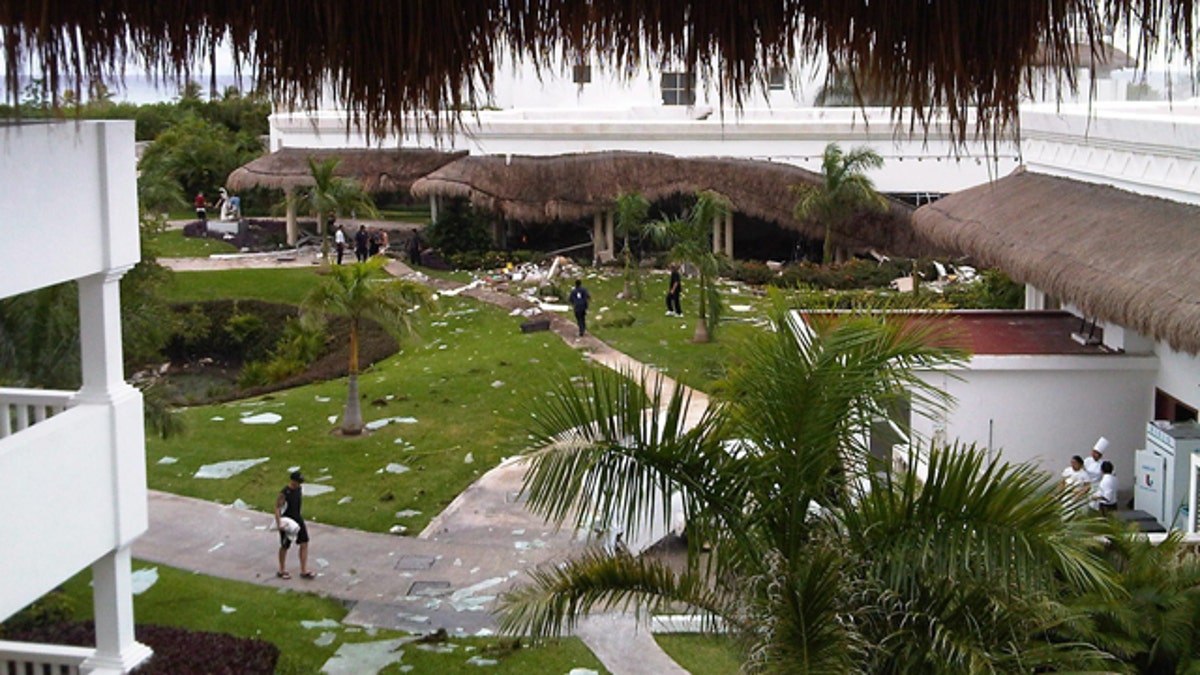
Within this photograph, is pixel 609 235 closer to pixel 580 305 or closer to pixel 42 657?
pixel 580 305

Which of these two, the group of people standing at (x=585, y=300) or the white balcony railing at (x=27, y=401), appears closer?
the white balcony railing at (x=27, y=401)

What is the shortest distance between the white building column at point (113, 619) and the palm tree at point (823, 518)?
3459 millimetres

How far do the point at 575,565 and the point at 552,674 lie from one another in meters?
3.83

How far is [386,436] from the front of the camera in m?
15.8

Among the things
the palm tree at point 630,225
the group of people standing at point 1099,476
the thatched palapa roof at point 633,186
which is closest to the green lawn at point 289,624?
the group of people standing at point 1099,476

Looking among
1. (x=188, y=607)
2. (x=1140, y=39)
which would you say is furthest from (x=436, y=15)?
(x=188, y=607)

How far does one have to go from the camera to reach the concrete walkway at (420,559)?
33.8 feet

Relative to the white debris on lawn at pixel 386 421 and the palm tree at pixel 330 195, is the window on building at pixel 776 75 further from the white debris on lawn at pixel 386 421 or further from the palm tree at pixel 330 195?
the palm tree at pixel 330 195

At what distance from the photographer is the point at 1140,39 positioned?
10.2ft

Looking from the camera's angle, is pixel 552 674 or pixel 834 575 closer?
pixel 834 575

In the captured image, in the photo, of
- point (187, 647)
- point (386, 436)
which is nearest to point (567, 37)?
point (187, 647)

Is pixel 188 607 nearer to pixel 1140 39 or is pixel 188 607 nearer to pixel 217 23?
pixel 217 23

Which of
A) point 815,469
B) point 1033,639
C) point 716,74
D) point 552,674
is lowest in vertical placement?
point 552,674

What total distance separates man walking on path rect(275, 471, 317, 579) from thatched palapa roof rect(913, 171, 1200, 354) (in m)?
8.00
